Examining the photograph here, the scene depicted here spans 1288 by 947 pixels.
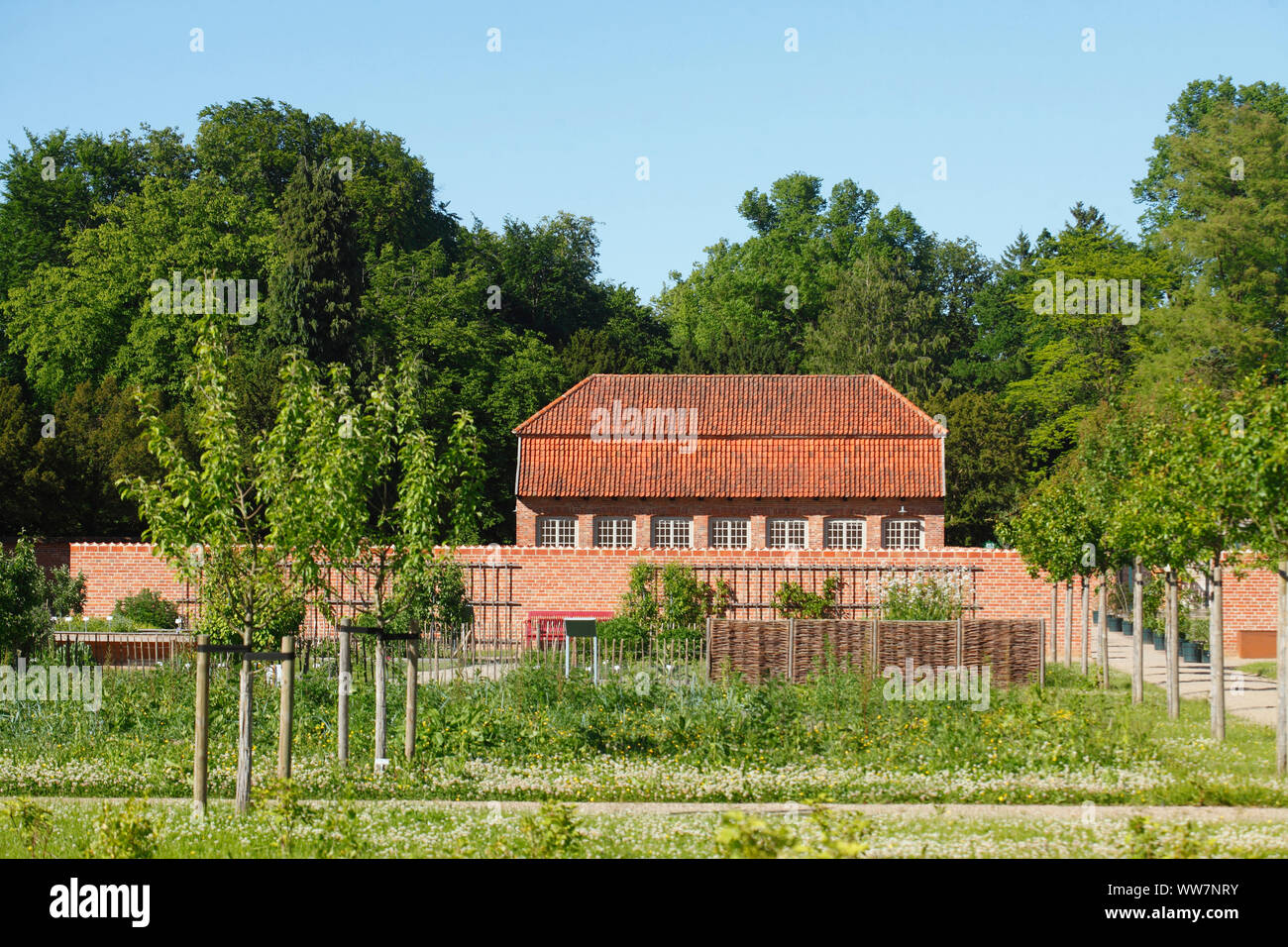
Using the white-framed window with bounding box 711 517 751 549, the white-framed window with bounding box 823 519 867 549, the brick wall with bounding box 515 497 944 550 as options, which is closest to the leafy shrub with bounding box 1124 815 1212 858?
the white-framed window with bounding box 823 519 867 549

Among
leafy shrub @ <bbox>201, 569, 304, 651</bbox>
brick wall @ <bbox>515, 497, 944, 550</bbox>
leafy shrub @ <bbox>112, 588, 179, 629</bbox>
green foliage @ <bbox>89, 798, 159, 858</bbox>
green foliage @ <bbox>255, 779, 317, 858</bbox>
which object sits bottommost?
leafy shrub @ <bbox>112, 588, 179, 629</bbox>

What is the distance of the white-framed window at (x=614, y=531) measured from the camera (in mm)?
39250

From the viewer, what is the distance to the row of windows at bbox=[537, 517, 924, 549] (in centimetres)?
3878

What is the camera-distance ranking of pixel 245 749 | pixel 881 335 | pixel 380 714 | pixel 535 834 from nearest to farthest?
pixel 535 834
pixel 245 749
pixel 380 714
pixel 881 335

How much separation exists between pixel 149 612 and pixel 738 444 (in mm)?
19171

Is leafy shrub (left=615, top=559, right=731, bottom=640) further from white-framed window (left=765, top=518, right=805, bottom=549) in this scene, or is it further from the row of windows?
white-framed window (left=765, top=518, right=805, bottom=549)

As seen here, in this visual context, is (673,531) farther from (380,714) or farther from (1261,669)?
(380,714)

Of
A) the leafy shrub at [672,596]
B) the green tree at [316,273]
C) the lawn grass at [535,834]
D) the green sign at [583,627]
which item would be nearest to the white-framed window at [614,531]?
the leafy shrub at [672,596]

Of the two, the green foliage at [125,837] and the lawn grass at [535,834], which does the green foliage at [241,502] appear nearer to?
the lawn grass at [535,834]

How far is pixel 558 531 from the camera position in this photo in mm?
39625

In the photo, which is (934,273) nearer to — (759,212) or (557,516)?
(759,212)

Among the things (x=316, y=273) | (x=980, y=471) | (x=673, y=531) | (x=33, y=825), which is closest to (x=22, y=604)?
(x=33, y=825)

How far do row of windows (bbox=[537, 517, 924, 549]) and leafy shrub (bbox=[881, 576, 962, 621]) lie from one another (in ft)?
42.8

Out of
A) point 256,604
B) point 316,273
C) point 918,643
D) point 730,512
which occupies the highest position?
point 316,273
